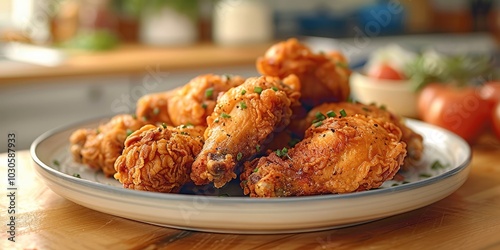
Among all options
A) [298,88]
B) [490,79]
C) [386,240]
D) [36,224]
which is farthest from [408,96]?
[36,224]

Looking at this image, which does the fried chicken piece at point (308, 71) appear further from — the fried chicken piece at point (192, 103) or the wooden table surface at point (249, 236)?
the wooden table surface at point (249, 236)

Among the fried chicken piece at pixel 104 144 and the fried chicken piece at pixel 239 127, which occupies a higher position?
the fried chicken piece at pixel 239 127

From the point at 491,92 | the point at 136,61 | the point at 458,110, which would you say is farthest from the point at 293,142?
the point at 136,61

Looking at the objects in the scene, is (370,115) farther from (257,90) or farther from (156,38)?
(156,38)

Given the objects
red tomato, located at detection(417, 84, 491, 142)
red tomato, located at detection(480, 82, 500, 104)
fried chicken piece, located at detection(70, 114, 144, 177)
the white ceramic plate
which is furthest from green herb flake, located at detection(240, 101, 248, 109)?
red tomato, located at detection(480, 82, 500, 104)

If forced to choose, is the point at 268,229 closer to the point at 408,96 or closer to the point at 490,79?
the point at 408,96

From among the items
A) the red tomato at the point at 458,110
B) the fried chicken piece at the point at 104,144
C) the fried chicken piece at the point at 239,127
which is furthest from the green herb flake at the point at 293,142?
the red tomato at the point at 458,110

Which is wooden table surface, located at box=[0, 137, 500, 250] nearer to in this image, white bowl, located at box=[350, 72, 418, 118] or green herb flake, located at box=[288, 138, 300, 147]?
green herb flake, located at box=[288, 138, 300, 147]
